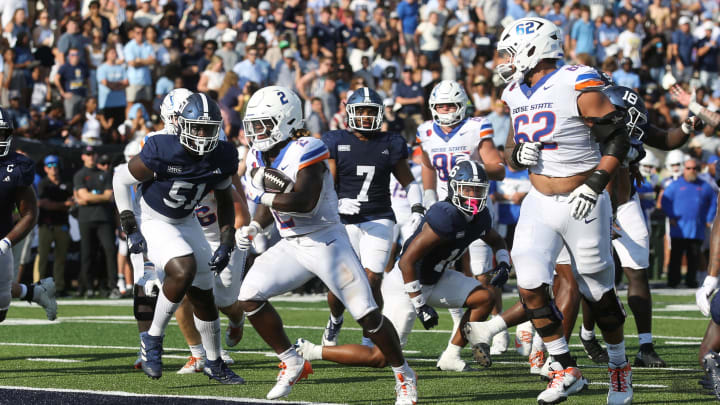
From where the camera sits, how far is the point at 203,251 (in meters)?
7.07

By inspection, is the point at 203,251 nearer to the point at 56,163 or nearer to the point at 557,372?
the point at 557,372

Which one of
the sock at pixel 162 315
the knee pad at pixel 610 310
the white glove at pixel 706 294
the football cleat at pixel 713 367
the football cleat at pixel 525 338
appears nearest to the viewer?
the football cleat at pixel 713 367

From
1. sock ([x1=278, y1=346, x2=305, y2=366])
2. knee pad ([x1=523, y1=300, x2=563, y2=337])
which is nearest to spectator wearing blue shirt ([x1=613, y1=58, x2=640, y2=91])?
knee pad ([x1=523, y1=300, x2=563, y2=337])

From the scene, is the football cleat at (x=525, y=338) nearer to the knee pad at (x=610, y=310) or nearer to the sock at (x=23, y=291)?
the knee pad at (x=610, y=310)

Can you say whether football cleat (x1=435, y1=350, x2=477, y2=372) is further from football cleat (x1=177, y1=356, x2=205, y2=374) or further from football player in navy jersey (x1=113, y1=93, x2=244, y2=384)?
football cleat (x1=177, y1=356, x2=205, y2=374)

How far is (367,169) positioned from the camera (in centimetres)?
866

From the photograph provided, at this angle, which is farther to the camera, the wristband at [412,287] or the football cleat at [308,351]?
the wristband at [412,287]

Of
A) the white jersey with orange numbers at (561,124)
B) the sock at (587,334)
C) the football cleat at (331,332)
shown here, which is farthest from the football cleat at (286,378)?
the sock at (587,334)

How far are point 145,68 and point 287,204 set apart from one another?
37.1 ft

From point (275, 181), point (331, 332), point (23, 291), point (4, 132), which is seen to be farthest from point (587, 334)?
point (4, 132)

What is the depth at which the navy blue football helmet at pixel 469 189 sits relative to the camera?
24.2 feet

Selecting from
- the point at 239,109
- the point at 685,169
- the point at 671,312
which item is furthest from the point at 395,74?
the point at 671,312

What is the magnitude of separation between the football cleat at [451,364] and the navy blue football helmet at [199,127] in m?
2.27

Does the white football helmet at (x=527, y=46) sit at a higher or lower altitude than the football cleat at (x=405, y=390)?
higher
